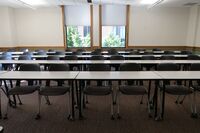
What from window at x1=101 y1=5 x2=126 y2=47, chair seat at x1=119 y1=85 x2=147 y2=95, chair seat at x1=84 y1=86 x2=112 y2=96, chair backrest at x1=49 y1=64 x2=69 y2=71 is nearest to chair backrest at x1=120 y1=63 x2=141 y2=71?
chair seat at x1=119 y1=85 x2=147 y2=95

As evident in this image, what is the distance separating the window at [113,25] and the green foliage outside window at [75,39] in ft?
2.87

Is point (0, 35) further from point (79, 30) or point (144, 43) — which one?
point (144, 43)

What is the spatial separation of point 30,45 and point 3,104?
5.65 m

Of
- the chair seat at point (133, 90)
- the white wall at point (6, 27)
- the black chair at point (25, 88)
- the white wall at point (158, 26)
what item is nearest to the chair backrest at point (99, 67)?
the chair seat at point (133, 90)

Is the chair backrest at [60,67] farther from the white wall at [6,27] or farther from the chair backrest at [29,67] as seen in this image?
the white wall at [6,27]

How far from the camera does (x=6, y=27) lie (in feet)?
27.3

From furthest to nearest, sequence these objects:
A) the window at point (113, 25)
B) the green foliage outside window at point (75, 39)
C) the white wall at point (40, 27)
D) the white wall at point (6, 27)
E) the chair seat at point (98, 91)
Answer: the green foliage outside window at point (75, 39), the white wall at point (40, 27), the window at point (113, 25), the white wall at point (6, 27), the chair seat at point (98, 91)

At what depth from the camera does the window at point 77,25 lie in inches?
332

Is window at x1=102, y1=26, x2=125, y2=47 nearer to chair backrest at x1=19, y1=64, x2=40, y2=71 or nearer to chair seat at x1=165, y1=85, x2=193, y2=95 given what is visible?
chair backrest at x1=19, y1=64, x2=40, y2=71

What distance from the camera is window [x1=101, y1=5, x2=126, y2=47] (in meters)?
8.44

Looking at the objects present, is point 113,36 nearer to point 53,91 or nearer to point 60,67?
point 60,67

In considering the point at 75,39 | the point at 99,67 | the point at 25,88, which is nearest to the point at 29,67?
the point at 25,88

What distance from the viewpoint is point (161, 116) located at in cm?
314

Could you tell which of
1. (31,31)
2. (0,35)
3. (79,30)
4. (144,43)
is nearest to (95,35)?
(79,30)
